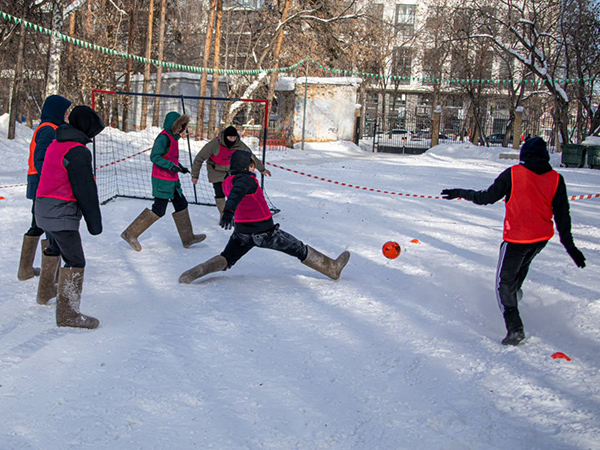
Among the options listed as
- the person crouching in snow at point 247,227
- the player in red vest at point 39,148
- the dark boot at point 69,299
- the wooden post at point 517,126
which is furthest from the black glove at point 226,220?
the wooden post at point 517,126

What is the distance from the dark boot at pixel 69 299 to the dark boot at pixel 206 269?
1.52 metres

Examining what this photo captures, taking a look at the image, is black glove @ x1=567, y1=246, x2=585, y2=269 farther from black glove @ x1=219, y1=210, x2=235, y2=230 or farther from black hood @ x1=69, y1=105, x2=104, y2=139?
black hood @ x1=69, y1=105, x2=104, y2=139

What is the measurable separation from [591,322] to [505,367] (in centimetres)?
151

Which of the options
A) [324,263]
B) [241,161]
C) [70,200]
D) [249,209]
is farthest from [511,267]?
[70,200]

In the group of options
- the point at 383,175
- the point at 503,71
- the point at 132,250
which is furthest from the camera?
the point at 503,71

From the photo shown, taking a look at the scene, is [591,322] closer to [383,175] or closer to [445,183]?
[445,183]

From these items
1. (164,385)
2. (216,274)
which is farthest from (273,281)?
(164,385)

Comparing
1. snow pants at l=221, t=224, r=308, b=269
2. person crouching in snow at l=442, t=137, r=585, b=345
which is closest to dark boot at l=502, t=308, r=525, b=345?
person crouching in snow at l=442, t=137, r=585, b=345

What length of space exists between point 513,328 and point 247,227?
→ 2.70 meters

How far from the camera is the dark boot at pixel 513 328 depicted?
4926mm

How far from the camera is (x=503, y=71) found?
53.0m

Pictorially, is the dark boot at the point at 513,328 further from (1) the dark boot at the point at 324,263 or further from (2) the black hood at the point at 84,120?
(2) the black hood at the point at 84,120

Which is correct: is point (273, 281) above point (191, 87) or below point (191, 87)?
below

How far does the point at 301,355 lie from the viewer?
461 cm
